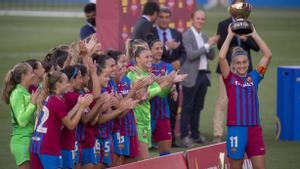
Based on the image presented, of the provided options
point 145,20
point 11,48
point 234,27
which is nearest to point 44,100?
point 234,27

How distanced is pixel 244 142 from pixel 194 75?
17.9 ft

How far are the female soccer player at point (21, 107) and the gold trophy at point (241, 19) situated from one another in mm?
2527

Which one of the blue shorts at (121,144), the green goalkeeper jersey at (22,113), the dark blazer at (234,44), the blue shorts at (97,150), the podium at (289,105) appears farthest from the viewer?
the podium at (289,105)

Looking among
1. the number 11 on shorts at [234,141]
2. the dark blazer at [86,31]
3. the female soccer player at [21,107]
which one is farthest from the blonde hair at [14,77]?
the dark blazer at [86,31]

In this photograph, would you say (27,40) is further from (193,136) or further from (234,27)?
(234,27)

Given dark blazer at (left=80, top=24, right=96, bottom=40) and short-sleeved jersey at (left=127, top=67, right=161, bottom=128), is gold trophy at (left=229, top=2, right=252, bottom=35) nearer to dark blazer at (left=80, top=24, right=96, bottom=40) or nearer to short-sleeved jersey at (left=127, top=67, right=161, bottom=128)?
short-sleeved jersey at (left=127, top=67, right=161, bottom=128)

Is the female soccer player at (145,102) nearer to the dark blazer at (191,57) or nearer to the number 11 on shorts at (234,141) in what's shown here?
the number 11 on shorts at (234,141)

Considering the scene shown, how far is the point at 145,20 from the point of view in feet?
55.6

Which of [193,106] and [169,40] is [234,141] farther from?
[193,106]

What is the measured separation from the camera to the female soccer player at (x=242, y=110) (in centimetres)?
1239

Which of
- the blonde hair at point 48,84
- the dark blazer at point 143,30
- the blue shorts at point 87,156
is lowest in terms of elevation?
the blue shorts at point 87,156

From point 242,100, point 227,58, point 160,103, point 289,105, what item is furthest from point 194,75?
point 242,100

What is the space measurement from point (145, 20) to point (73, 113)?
5899 millimetres

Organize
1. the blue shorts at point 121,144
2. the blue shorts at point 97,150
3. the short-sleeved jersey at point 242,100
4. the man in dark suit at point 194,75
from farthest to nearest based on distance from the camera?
1. the man in dark suit at point 194,75
2. the blue shorts at point 121,144
3. the short-sleeved jersey at point 242,100
4. the blue shorts at point 97,150
